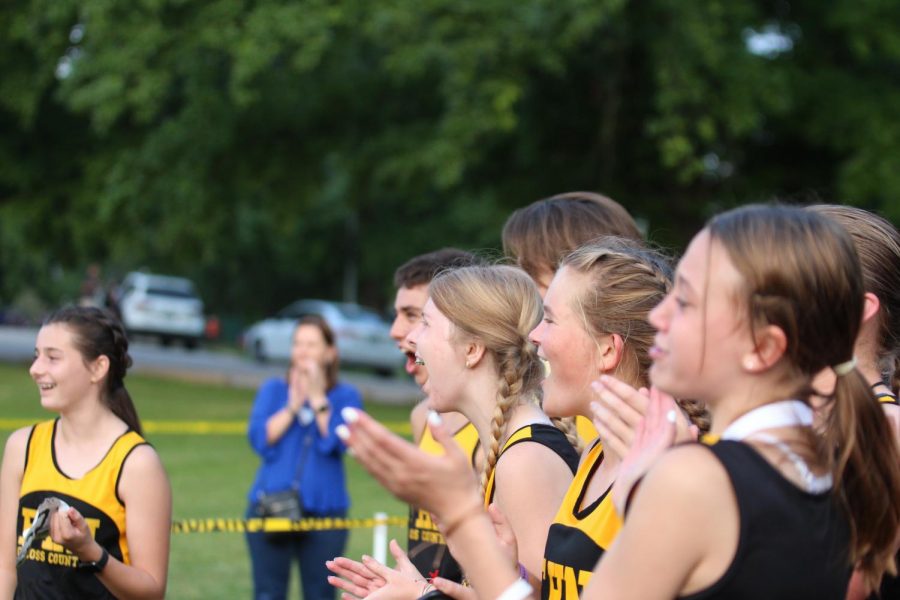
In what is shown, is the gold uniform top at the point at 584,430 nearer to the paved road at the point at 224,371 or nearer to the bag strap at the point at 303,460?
the bag strap at the point at 303,460

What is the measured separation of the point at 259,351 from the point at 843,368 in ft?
104

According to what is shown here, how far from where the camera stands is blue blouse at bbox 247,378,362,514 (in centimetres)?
700

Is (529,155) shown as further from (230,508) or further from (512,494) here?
(512,494)

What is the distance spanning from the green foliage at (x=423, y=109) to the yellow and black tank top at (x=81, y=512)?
39.3 ft

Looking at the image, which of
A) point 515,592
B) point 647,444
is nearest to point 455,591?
point 515,592

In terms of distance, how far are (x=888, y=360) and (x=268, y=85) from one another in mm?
17504

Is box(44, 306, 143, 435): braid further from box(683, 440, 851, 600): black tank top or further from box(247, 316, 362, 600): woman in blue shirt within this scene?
box(683, 440, 851, 600): black tank top

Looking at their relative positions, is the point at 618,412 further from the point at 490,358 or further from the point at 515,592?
the point at 490,358

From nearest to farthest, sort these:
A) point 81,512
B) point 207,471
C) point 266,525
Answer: point 81,512 → point 266,525 → point 207,471

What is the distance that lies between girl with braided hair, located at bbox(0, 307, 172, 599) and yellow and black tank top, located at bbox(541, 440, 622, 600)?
72.2 inches

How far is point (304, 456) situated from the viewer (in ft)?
23.3

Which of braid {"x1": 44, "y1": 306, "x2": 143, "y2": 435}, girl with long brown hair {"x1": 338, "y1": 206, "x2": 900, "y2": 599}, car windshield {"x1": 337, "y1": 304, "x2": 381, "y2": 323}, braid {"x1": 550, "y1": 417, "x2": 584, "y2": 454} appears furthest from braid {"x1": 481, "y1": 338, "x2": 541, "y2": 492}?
car windshield {"x1": 337, "y1": 304, "x2": 381, "y2": 323}

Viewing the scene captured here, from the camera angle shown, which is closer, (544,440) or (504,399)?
(544,440)

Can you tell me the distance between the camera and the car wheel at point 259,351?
32938mm
